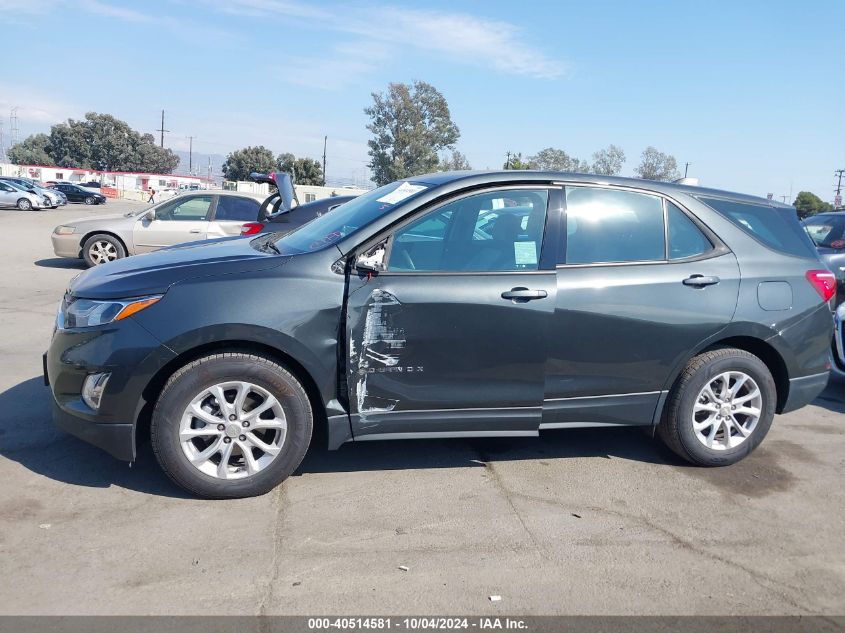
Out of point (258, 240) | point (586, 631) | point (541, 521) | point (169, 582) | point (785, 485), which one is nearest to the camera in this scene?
point (586, 631)

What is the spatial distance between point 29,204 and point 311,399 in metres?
36.6

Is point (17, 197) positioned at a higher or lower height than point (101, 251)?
higher

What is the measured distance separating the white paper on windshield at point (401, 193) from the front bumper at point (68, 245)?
964cm

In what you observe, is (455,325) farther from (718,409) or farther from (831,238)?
(831,238)

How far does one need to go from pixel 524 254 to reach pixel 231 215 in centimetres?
882

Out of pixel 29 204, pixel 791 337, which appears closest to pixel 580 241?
pixel 791 337

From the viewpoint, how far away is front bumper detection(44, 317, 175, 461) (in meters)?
3.71

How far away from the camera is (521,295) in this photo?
4.09m

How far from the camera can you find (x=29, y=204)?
115ft

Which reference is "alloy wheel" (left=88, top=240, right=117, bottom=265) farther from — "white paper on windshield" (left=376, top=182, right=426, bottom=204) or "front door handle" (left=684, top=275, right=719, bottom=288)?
"front door handle" (left=684, top=275, right=719, bottom=288)

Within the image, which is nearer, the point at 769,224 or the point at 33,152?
the point at 769,224

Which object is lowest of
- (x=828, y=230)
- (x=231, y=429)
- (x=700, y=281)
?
(x=231, y=429)

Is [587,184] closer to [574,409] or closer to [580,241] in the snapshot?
[580,241]

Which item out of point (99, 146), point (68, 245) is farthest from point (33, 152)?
point (68, 245)
